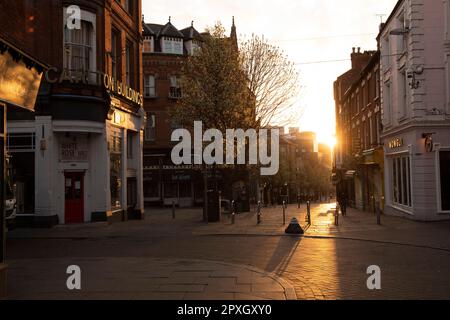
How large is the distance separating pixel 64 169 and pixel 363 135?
21.3 m

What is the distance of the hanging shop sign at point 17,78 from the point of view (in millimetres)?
7534

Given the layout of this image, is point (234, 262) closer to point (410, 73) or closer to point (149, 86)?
point (410, 73)

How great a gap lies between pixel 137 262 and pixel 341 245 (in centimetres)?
650

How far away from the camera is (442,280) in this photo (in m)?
8.88

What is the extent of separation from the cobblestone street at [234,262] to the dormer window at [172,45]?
86.6 feet

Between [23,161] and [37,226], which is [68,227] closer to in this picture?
[37,226]

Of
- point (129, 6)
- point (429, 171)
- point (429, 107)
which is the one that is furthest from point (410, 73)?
point (129, 6)

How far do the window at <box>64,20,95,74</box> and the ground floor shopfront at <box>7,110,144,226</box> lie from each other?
2.59 metres

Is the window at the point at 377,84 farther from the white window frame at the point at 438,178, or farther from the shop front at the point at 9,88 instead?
the shop front at the point at 9,88

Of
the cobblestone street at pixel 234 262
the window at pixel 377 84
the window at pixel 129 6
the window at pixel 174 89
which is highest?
the window at pixel 129 6

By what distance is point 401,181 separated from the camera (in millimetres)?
23297

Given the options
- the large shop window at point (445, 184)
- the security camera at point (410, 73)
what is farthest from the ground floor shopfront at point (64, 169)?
the large shop window at point (445, 184)

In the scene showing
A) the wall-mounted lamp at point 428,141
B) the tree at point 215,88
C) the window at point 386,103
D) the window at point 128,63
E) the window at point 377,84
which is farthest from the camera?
the window at point 377,84

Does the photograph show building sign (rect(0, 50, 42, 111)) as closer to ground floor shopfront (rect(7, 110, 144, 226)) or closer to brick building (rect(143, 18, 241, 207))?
ground floor shopfront (rect(7, 110, 144, 226))
